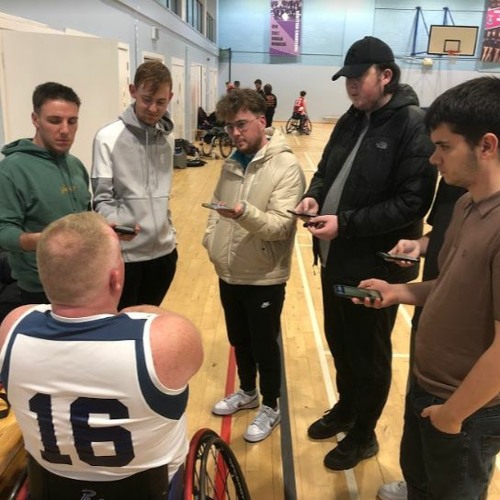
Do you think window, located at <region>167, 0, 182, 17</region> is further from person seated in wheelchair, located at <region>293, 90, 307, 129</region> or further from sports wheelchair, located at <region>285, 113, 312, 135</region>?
sports wheelchair, located at <region>285, 113, 312, 135</region>

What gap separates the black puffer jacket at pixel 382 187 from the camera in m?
1.87

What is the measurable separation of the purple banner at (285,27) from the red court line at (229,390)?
19073 mm

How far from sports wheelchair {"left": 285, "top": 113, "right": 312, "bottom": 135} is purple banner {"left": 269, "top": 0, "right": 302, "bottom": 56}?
392 centimetres

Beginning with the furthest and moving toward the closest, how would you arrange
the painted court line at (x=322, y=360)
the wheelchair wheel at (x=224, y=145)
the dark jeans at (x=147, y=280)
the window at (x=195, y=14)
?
the window at (x=195, y=14), the wheelchair wheel at (x=224, y=145), the dark jeans at (x=147, y=280), the painted court line at (x=322, y=360)

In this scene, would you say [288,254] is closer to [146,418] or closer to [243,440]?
[243,440]

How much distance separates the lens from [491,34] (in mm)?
19125

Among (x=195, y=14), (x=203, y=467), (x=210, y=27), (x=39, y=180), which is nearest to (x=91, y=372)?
(x=203, y=467)

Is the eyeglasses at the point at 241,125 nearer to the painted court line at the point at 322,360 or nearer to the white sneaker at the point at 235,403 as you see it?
the white sneaker at the point at 235,403

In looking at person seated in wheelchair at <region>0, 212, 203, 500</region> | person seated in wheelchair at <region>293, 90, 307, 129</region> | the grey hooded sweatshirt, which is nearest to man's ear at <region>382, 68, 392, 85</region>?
the grey hooded sweatshirt

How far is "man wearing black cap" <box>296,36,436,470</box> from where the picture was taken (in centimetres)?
188

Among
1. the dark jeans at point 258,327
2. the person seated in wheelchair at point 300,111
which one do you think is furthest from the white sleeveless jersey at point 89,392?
the person seated in wheelchair at point 300,111

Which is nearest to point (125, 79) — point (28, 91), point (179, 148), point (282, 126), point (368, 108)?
point (28, 91)

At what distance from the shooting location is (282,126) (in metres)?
19.9

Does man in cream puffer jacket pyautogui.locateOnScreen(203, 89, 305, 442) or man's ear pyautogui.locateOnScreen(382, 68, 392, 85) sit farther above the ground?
man's ear pyautogui.locateOnScreen(382, 68, 392, 85)
